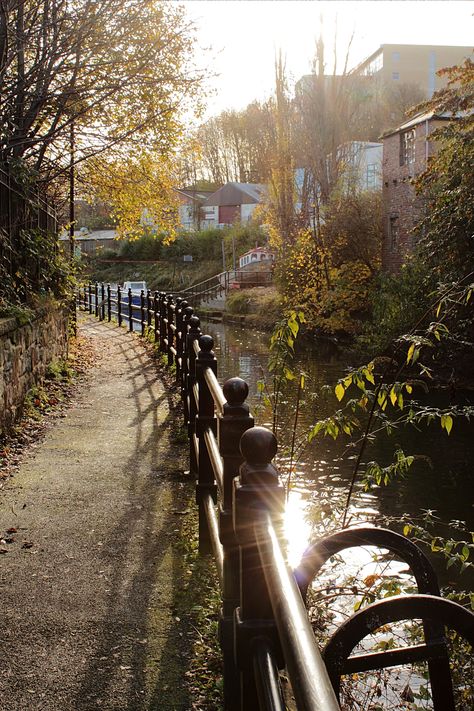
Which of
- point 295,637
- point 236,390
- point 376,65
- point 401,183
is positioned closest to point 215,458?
point 236,390

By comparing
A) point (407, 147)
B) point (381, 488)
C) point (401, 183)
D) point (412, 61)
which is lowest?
point (381, 488)

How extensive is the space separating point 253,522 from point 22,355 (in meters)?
7.10

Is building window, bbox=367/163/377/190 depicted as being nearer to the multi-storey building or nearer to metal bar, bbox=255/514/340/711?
the multi-storey building

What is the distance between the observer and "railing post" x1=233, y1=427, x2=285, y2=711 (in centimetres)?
176

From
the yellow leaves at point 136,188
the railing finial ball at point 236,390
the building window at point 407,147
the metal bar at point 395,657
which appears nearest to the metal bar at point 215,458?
the railing finial ball at point 236,390

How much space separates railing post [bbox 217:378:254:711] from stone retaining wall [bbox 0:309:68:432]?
455 cm

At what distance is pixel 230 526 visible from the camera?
3.09 meters

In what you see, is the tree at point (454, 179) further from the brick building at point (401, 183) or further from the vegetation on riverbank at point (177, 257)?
the vegetation on riverbank at point (177, 257)

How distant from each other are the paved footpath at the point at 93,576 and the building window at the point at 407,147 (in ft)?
81.9

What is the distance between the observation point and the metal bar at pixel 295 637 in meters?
1.01

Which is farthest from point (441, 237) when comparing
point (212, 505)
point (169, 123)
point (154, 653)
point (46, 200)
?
point (154, 653)

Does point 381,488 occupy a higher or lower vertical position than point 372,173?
lower

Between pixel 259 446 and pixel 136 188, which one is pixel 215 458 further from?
pixel 136 188

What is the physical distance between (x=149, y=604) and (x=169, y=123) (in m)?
11.8
